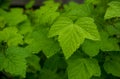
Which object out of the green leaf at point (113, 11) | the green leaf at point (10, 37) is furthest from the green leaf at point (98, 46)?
the green leaf at point (10, 37)

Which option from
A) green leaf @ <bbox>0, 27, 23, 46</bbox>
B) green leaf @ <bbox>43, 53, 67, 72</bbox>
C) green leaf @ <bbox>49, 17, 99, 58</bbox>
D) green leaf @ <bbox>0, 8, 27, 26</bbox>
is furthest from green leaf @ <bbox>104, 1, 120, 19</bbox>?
green leaf @ <bbox>0, 8, 27, 26</bbox>

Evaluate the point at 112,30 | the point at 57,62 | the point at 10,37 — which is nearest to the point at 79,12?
the point at 112,30

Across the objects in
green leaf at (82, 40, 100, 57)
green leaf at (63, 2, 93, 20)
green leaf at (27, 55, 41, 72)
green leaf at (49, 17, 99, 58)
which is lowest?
green leaf at (27, 55, 41, 72)

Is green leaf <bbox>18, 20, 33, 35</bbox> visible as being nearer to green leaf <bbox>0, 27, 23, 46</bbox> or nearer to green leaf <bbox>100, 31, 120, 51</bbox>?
green leaf <bbox>0, 27, 23, 46</bbox>

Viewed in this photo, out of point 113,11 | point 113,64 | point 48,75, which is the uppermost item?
point 113,11

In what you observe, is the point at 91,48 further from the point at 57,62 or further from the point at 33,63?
the point at 33,63

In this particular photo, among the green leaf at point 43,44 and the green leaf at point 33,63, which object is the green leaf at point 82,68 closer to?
the green leaf at point 43,44

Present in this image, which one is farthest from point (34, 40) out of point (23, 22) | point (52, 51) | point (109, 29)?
point (23, 22)
